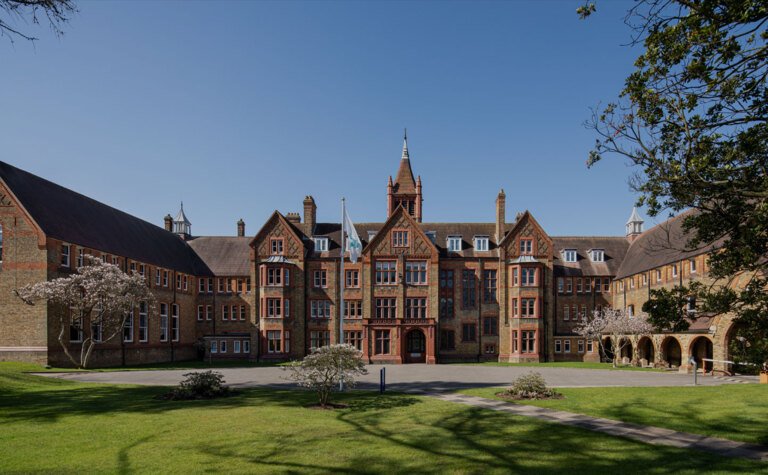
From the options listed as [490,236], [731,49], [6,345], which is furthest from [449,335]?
[731,49]

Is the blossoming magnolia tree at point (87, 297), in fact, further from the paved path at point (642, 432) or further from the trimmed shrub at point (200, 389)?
the paved path at point (642, 432)

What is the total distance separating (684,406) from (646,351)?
34.8m

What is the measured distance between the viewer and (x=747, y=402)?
2044 cm

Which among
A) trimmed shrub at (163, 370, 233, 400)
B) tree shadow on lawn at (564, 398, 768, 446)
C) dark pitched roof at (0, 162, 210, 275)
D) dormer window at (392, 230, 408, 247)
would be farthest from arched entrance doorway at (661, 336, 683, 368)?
dark pitched roof at (0, 162, 210, 275)

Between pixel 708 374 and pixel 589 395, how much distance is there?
755 inches

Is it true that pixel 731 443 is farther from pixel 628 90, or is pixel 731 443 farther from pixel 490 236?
pixel 490 236

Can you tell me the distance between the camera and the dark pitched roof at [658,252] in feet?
144

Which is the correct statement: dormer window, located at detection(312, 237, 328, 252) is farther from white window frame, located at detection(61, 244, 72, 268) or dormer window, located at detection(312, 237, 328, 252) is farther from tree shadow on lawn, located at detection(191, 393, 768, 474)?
tree shadow on lawn, located at detection(191, 393, 768, 474)

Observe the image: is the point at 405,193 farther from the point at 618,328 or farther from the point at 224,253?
the point at 618,328

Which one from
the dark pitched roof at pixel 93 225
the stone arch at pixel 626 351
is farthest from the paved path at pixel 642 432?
the stone arch at pixel 626 351

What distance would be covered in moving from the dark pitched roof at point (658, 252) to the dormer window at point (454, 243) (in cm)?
1832

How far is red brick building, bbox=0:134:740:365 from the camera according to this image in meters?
52.7

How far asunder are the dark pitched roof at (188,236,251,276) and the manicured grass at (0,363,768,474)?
38592 millimetres

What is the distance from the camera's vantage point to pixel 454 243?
56.5 m
